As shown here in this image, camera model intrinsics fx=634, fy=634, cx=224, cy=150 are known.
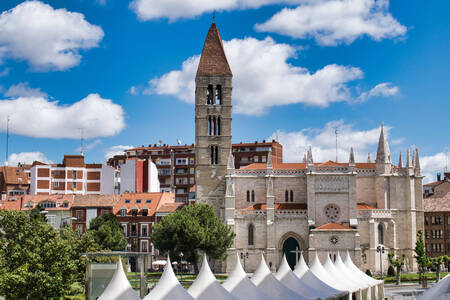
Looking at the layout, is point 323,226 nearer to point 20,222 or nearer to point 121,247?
point 121,247

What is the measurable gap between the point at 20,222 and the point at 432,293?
3496 centimetres

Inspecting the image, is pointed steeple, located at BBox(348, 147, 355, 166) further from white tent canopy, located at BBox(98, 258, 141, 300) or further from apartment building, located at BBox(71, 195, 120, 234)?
white tent canopy, located at BBox(98, 258, 141, 300)

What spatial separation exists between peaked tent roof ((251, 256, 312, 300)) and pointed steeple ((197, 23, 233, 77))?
49.1 metres

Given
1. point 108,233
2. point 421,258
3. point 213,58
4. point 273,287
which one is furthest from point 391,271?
point 273,287

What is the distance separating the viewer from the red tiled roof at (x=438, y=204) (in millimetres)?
95500

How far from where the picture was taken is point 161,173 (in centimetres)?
12988

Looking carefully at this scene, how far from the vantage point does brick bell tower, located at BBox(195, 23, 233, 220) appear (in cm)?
8175

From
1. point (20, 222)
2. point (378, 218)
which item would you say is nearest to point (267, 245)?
point (378, 218)

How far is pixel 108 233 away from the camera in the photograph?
252 feet

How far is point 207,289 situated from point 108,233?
46247 mm

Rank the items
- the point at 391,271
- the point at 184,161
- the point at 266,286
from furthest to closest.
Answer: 1. the point at 184,161
2. the point at 391,271
3. the point at 266,286

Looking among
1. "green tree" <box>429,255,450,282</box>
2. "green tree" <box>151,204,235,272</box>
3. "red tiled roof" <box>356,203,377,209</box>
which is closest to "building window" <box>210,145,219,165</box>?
"green tree" <box>151,204,235,272</box>

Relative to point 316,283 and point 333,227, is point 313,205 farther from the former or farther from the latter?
point 316,283

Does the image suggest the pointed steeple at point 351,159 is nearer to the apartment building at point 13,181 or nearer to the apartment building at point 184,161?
the apartment building at point 184,161
